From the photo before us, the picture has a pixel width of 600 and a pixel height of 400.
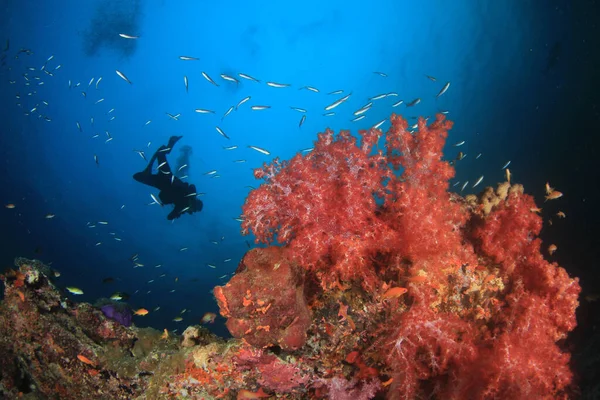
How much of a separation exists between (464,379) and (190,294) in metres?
51.1

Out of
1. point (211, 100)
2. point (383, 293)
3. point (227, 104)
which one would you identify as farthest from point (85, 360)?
point (227, 104)

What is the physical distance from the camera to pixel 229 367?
12.6ft

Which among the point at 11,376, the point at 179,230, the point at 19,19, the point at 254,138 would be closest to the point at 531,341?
the point at 11,376

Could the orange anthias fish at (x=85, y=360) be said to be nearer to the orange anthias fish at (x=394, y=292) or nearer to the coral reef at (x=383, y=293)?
the coral reef at (x=383, y=293)

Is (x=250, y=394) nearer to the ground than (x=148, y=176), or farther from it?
nearer to the ground

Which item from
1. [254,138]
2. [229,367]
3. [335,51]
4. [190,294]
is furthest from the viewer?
[254,138]

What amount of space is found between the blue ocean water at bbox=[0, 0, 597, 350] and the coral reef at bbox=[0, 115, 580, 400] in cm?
1513

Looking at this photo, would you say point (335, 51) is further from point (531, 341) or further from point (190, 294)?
point (531, 341)

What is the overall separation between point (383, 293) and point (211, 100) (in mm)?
71996

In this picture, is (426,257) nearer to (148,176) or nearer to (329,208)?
(329,208)

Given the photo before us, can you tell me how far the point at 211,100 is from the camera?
223ft

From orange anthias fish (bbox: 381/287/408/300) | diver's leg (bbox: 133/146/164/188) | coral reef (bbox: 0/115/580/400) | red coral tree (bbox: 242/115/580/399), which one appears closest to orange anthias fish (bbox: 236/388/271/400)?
coral reef (bbox: 0/115/580/400)

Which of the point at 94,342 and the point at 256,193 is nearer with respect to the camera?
the point at 256,193

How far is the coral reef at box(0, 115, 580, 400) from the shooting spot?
3.41m
